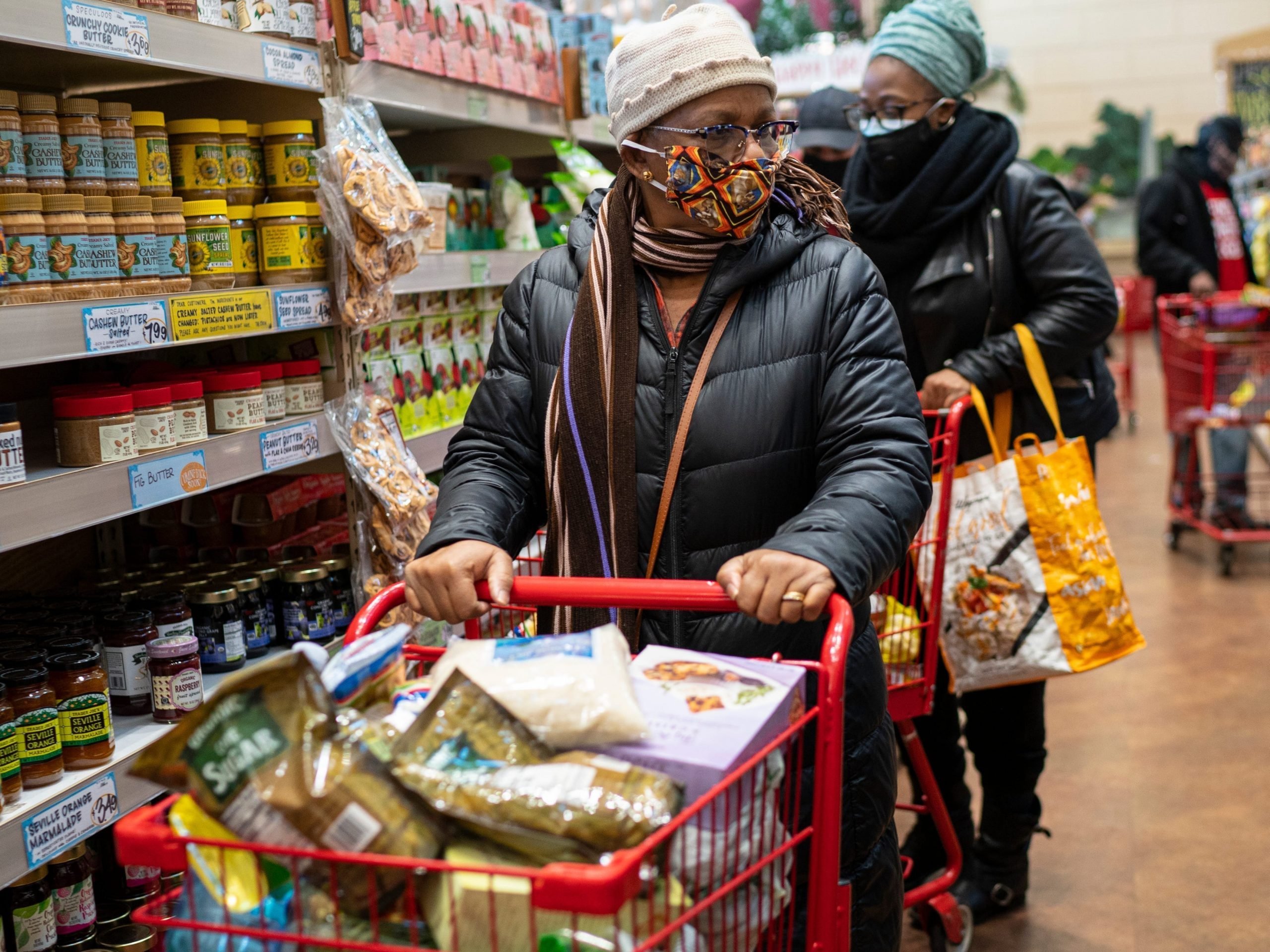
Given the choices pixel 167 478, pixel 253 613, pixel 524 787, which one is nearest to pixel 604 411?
pixel 524 787

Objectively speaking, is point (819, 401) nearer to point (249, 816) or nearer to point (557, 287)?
point (557, 287)

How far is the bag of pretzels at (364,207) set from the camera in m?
2.52

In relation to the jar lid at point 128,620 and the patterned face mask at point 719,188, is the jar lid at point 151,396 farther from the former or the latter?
the patterned face mask at point 719,188

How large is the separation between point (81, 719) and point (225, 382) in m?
0.69

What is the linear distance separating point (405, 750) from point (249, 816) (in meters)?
0.14

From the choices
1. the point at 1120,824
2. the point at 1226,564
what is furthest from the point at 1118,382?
the point at 1120,824

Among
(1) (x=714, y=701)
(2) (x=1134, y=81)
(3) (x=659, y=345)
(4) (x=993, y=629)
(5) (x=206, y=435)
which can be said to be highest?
(2) (x=1134, y=81)

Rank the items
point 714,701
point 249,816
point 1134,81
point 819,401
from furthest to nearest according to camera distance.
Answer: point 1134,81, point 819,401, point 714,701, point 249,816

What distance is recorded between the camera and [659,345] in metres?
1.73

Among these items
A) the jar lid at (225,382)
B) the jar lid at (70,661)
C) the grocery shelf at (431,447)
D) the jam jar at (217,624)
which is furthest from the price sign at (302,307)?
the jar lid at (70,661)

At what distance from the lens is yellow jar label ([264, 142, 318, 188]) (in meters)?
2.52

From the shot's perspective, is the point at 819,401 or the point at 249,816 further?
the point at 819,401

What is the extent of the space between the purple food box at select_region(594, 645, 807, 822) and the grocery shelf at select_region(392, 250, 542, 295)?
1554mm

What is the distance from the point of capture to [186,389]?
2.24 metres
